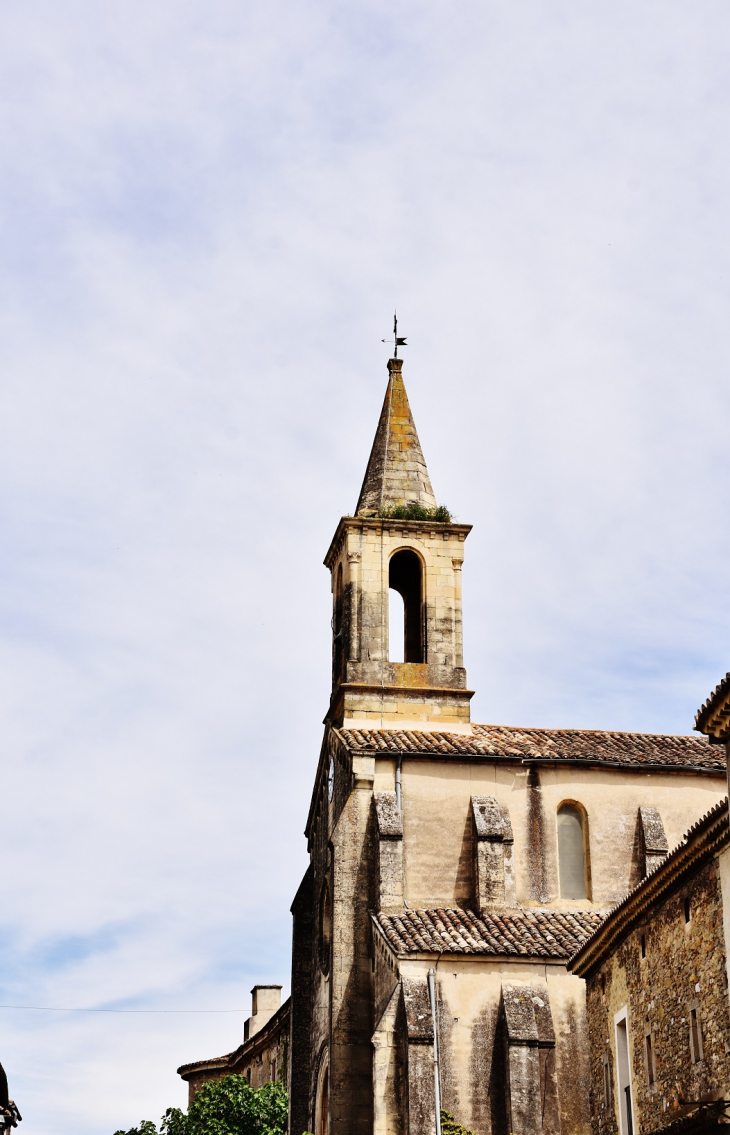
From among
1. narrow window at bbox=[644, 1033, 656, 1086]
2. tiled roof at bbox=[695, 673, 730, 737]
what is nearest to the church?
narrow window at bbox=[644, 1033, 656, 1086]

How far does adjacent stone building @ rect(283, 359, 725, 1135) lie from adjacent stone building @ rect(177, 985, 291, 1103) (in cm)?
950

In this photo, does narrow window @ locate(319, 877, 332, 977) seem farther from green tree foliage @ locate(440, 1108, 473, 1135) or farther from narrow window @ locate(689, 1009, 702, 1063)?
narrow window @ locate(689, 1009, 702, 1063)

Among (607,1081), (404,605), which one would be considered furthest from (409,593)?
(607,1081)

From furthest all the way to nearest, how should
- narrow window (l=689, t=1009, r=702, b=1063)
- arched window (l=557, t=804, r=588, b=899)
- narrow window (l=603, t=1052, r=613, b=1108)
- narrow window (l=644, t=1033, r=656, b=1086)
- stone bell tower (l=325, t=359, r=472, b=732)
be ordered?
stone bell tower (l=325, t=359, r=472, b=732), arched window (l=557, t=804, r=588, b=899), narrow window (l=603, t=1052, r=613, b=1108), narrow window (l=644, t=1033, r=656, b=1086), narrow window (l=689, t=1009, r=702, b=1063)

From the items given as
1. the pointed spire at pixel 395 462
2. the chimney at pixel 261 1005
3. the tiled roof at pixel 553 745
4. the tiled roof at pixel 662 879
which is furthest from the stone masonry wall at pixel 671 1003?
the chimney at pixel 261 1005

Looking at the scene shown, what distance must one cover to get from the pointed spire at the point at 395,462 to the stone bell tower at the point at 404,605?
39 millimetres

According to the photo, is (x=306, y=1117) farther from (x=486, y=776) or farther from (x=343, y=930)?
(x=486, y=776)

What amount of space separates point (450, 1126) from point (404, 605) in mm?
15686

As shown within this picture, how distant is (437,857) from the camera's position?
34.4m

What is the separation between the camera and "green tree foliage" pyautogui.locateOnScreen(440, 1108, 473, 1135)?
2845 centimetres

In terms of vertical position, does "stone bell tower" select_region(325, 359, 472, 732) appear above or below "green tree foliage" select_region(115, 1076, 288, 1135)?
above

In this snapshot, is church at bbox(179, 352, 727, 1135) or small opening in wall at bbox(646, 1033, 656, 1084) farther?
church at bbox(179, 352, 727, 1135)

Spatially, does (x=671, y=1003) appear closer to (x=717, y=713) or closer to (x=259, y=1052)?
(x=717, y=713)

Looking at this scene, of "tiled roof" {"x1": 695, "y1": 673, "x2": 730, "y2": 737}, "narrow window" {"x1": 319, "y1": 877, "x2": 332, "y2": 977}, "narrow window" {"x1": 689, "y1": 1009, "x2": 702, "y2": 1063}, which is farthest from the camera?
"narrow window" {"x1": 319, "y1": 877, "x2": 332, "y2": 977}
